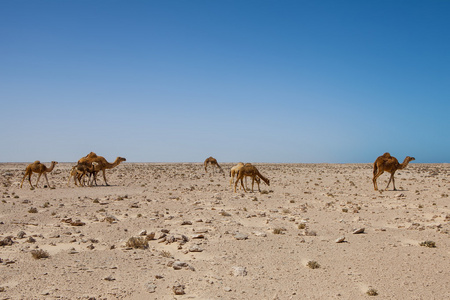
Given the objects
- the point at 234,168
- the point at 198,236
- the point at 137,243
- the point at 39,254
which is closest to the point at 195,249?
the point at 198,236

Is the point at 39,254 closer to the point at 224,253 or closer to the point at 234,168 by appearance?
the point at 224,253

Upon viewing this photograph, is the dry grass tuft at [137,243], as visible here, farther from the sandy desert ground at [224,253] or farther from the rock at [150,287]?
the rock at [150,287]

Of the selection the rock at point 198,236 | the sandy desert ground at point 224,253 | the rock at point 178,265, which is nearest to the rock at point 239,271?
the sandy desert ground at point 224,253

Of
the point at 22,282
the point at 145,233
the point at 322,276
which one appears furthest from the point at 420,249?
the point at 22,282

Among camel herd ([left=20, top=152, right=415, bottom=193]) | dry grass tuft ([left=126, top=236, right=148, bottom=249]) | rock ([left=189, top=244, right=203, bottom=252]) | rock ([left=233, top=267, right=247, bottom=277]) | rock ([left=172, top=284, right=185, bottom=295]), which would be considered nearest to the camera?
rock ([left=172, top=284, right=185, bottom=295])

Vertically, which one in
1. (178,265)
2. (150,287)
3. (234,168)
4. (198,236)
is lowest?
(150,287)

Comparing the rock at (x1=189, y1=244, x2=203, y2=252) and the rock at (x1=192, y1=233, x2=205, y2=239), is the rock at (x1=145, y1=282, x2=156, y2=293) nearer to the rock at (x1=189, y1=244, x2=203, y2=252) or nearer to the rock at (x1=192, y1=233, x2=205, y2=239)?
the rock at (x1=189, y1=244, x2=203, y2=252)

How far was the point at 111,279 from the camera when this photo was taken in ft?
24.3

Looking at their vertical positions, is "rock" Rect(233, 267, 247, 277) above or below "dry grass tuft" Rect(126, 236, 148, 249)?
below

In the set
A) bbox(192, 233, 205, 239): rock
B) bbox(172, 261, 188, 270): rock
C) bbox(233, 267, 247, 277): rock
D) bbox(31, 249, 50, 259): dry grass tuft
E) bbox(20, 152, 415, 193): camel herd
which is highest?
bbox(20, 152, 415, 193): camel herd

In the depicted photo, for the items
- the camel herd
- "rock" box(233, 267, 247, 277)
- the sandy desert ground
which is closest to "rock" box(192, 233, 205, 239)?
the sandy desert ground

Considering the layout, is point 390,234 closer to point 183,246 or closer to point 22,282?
point 183,246

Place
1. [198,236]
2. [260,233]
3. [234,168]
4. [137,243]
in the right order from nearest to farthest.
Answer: [137,243] → [198,236] → [260,233] → [234,168]

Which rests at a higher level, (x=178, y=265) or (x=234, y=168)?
(x=234, y=168)
